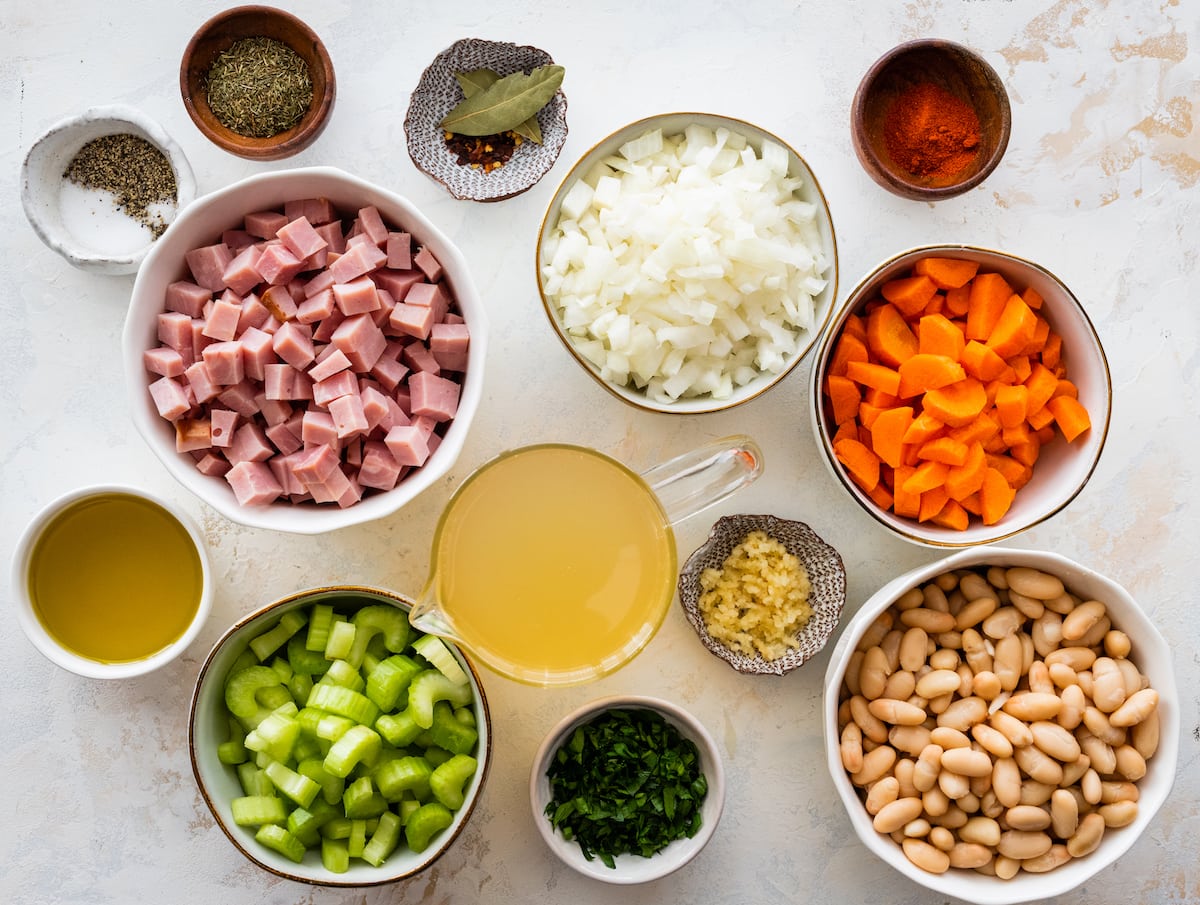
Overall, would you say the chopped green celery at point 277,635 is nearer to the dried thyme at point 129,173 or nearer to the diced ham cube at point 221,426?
the diced ham cube at point 221,426

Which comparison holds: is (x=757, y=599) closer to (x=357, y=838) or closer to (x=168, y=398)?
(x=357, y=838)

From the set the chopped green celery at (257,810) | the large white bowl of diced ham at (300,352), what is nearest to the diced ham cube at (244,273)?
the large white bowl of diced ham at (300,352)

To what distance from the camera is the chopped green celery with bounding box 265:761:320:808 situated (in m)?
1.72

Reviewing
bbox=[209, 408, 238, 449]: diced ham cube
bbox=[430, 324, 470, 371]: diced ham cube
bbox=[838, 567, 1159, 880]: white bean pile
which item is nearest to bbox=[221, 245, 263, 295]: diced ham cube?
bbox=[209, 408, 238, 449]: diced ham cube

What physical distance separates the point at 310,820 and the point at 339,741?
17 cm

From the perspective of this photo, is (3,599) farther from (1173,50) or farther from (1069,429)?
(1173,50)

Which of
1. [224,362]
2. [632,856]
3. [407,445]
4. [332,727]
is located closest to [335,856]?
[332,727]

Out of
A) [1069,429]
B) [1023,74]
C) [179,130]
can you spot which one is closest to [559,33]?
[179,130]

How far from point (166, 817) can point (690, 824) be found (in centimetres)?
105

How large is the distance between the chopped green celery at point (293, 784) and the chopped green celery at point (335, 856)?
0.10m

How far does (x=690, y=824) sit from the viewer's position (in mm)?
1851

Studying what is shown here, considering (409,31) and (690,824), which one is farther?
(409,31)

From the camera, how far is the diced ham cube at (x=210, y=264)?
1.65 m

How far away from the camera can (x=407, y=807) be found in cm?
180
